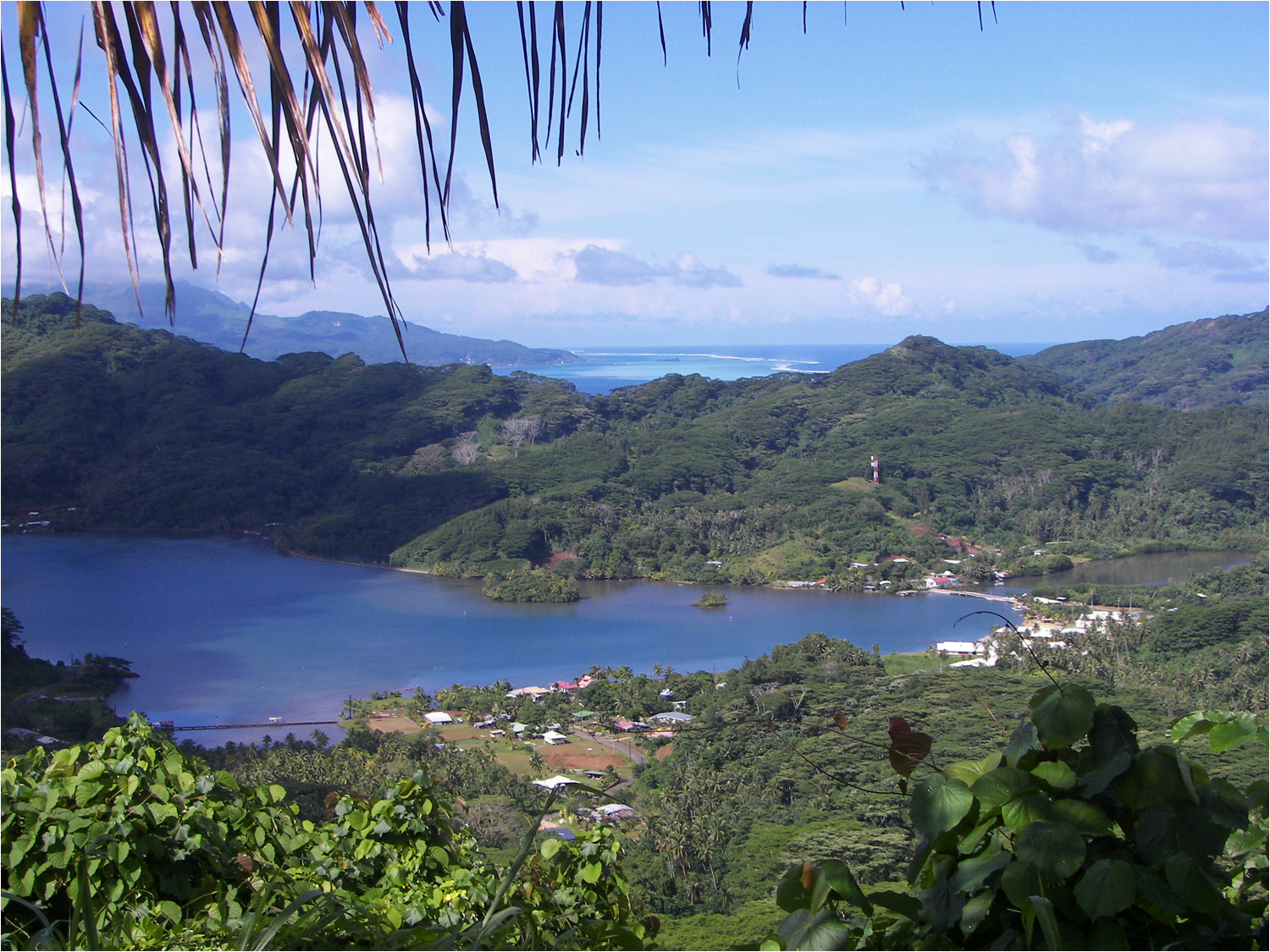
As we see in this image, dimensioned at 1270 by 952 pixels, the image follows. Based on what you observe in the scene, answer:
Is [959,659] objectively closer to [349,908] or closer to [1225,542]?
[1225,542]

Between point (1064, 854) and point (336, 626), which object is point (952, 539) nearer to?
point (336, 626)

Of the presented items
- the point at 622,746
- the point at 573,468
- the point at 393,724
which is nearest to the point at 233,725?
the point at 393,724

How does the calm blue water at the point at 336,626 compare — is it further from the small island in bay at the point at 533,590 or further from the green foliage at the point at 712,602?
the small island in bay at the point at 533,590

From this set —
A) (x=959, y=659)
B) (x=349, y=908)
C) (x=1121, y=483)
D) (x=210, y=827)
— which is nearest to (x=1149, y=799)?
(x=349, y=908)

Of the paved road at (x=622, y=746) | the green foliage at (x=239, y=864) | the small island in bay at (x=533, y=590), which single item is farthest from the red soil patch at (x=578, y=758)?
the green foliage at (x=239, y=864)

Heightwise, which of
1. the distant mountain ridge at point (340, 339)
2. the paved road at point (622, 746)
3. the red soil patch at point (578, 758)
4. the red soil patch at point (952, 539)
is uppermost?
the distant mountain ridge at point (340, 339)

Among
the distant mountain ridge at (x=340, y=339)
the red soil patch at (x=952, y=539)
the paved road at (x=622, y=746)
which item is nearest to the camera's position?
the paved road at (x=622, y=746)

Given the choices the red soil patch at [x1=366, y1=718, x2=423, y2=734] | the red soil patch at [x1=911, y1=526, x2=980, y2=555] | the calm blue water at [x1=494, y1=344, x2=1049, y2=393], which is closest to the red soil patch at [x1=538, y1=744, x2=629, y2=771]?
the red soil patch at [x1=366, y1=718, x2=423, y2=734]
